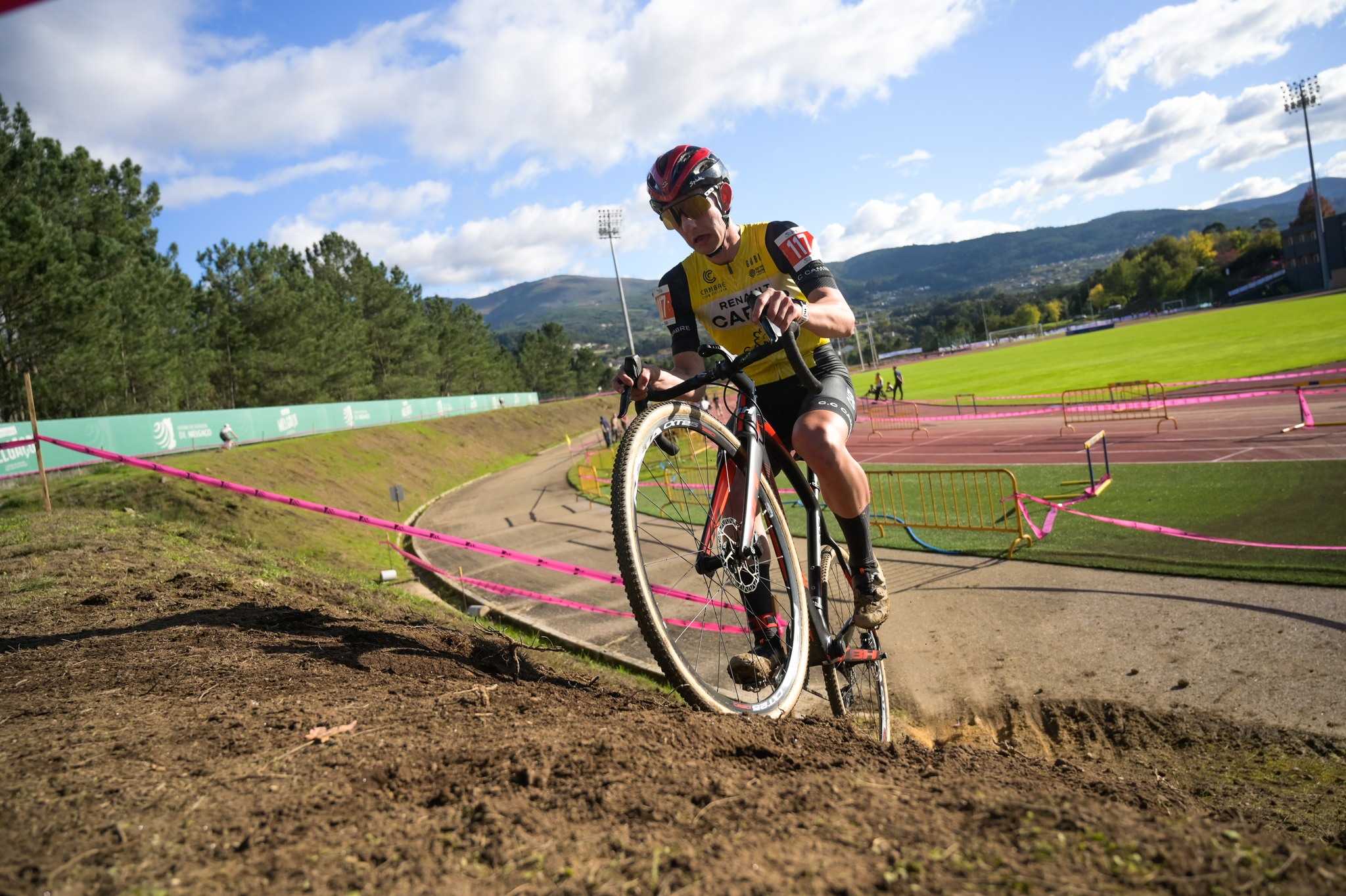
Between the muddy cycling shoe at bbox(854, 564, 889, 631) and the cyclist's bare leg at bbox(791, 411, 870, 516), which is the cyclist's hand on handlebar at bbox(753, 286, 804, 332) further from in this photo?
the muddy cycling shoe at bbox(854, 564, 889, 631)

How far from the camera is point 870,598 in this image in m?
4.18

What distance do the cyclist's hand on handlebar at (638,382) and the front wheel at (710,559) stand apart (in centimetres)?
22

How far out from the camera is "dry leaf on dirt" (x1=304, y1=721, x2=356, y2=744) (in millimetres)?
2709

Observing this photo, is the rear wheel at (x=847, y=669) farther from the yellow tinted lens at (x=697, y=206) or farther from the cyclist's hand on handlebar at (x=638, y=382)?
the yellow tinted lens at (x=697, y=206)

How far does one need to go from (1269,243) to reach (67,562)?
169 meters

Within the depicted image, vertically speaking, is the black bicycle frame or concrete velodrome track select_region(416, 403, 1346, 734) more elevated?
the black bicycle frame

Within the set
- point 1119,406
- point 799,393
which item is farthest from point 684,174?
point 1119,406

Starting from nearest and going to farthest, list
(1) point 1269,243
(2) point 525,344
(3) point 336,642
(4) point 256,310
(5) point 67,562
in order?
1. (3) point 336,642
2. (5) point 67,562
3. (4) point 256,310
4. (2) point 525,344
5. (1) point 1269,243

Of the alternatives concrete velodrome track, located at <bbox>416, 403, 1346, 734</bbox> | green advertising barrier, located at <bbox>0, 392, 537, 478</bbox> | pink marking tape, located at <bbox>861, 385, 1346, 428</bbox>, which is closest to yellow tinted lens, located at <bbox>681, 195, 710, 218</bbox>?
concrete velodrome track, located at <bbox>416, 403, 1346, 734</bbox>

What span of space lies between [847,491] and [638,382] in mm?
1230

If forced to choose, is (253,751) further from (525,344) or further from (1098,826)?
(525,344)

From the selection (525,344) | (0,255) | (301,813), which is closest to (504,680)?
(301,813)

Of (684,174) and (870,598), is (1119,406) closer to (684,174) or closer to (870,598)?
(870,598)

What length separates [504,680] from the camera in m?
3.91
